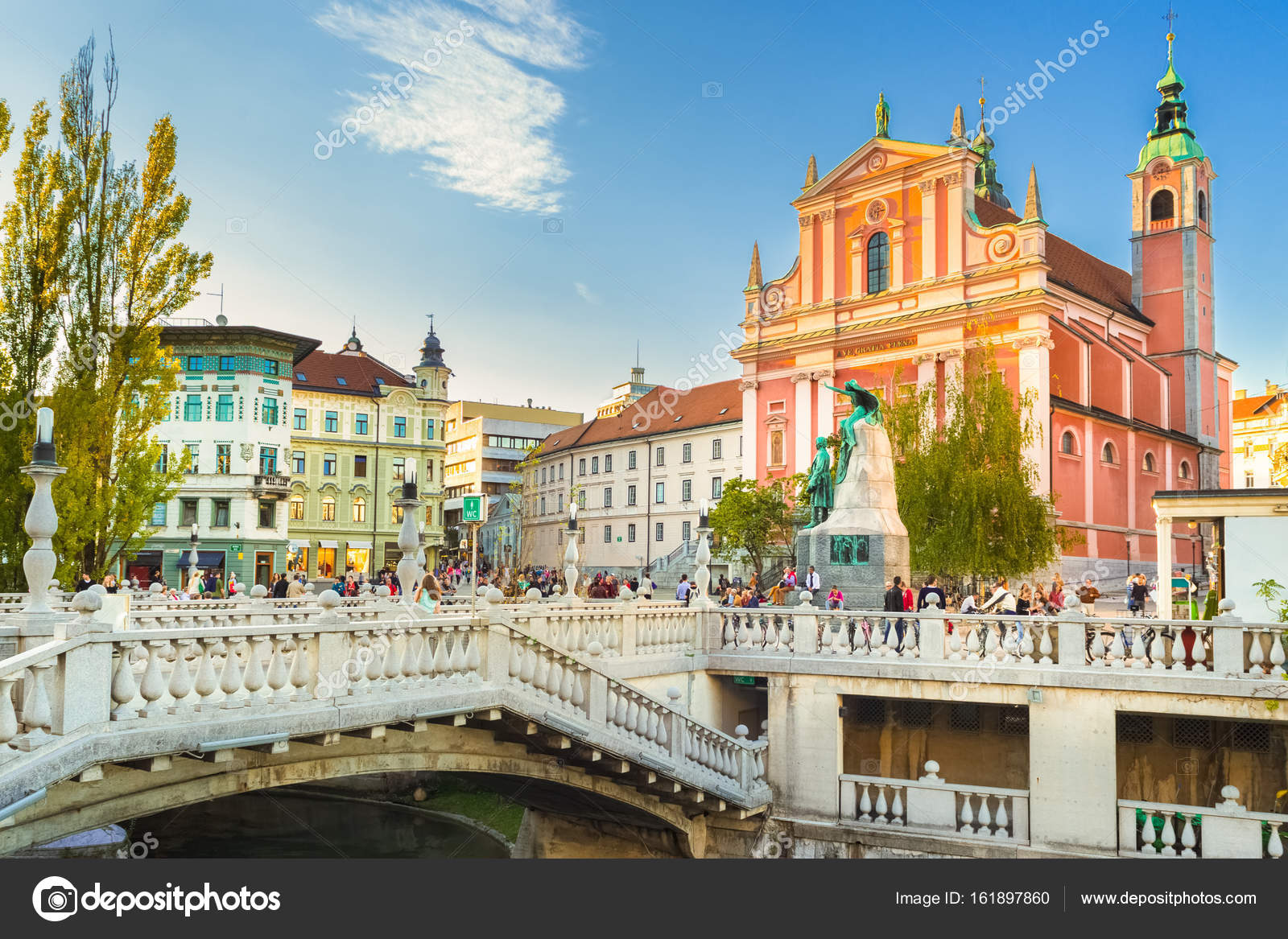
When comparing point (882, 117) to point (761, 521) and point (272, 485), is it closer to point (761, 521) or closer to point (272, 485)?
point (761, 521)

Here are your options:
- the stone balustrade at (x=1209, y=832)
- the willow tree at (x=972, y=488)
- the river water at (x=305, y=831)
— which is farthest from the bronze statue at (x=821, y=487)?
the willow tree at (x=972, y=488)

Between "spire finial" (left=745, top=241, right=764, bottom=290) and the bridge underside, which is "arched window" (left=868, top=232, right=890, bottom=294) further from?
the bridge underside

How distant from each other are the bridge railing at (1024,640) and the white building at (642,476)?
4326 centimetres

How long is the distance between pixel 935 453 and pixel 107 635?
104ft

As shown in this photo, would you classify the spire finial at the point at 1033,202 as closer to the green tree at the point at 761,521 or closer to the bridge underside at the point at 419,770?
the green tree at the point at 761,521

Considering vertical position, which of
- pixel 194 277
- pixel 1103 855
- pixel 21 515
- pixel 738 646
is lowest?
pixel 1103 855

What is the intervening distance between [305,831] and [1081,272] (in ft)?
152

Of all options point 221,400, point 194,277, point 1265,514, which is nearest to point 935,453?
point 1265,514

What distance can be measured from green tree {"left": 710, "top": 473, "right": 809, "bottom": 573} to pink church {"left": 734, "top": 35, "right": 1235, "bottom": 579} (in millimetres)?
3112

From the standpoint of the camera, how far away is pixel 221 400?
59.5m

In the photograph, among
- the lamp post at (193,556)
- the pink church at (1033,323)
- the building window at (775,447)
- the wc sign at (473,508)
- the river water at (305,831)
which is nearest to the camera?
the wc sign at (473,508)

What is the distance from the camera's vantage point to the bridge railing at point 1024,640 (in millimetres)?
15735
